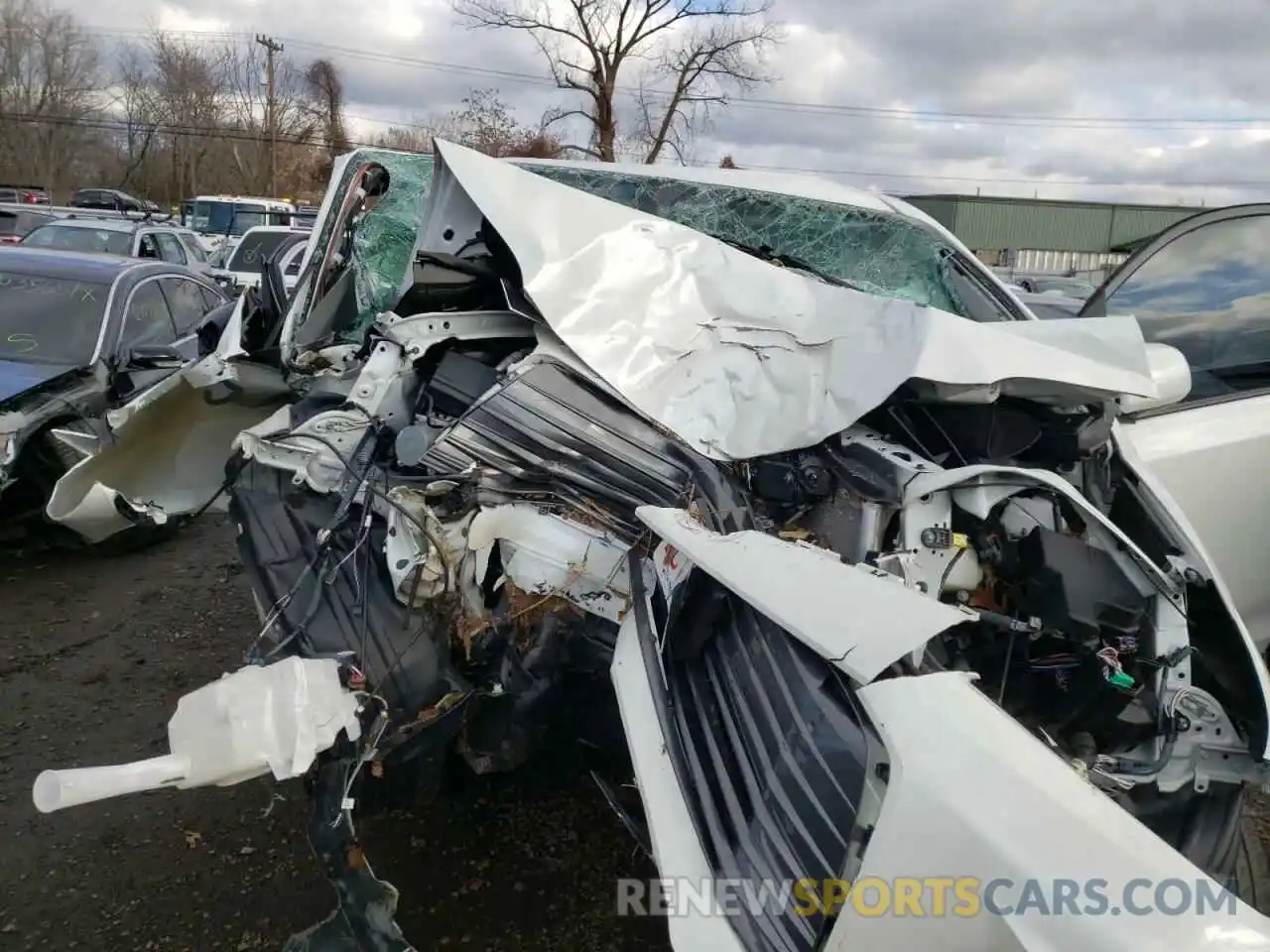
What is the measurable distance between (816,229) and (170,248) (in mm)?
9396

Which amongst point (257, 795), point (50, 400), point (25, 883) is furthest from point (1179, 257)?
point (50, 400)

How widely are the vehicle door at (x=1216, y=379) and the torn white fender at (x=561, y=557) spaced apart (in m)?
1.84

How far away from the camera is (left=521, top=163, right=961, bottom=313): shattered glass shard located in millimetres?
3898

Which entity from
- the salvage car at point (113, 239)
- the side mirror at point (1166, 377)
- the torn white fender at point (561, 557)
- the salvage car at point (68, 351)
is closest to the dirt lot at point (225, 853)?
the torn white fender at point (561, 557)

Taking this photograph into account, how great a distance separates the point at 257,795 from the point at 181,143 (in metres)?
47.1

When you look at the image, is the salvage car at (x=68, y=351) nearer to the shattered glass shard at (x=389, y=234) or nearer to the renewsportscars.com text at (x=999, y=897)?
the shattered glass shard at (x=389, y=234)

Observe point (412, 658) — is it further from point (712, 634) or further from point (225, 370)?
point (225, 370)

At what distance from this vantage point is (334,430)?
2.68m

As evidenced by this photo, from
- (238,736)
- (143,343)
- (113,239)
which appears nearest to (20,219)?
(113,239)

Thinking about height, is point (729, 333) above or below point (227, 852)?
above

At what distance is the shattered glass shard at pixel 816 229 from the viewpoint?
12.8 ft

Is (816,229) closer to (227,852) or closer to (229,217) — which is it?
(227,852)

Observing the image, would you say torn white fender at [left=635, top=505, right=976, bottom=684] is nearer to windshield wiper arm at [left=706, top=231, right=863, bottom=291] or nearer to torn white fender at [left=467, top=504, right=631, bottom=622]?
torn white fender at [left=467, top=504, right=631, bottom=622]

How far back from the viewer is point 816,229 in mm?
4168
